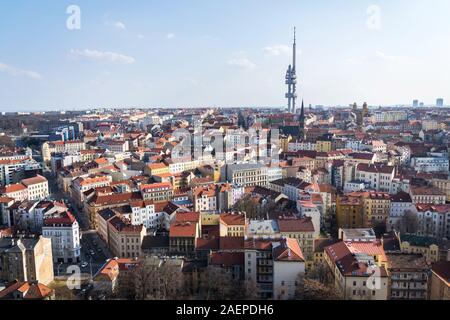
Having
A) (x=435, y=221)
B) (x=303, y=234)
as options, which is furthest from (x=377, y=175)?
(x=303, y=234)

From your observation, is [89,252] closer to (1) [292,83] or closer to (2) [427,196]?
(2) [427,196]

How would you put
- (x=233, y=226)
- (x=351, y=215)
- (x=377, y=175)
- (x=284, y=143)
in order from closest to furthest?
(x=233, y=226) → (x=351, y=215) → (x=377, y=175) → (x=284, y=143)

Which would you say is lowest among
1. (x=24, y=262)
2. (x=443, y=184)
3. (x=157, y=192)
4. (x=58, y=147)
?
(x=24, y=262)

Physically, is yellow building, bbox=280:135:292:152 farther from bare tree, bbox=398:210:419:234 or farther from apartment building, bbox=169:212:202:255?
apartment building, bbox=169:212:202:255

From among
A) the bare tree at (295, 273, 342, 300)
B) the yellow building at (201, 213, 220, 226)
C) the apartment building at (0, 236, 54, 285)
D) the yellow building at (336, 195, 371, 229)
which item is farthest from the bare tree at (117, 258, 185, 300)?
the yellow building at (336, 195, 371, 229)

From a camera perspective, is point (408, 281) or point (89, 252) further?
point (89, 252)

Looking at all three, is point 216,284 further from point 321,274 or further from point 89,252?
point 89,252

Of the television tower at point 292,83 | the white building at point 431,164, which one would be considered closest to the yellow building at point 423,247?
the white building at point 431,164

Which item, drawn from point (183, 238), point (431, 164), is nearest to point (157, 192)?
point (183, 238)

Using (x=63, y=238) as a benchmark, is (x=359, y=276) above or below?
above

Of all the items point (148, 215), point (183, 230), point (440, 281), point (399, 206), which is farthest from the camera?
point (399, 206)

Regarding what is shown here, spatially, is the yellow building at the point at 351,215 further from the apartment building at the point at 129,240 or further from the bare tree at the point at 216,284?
the bare tree at the point at 216,284
